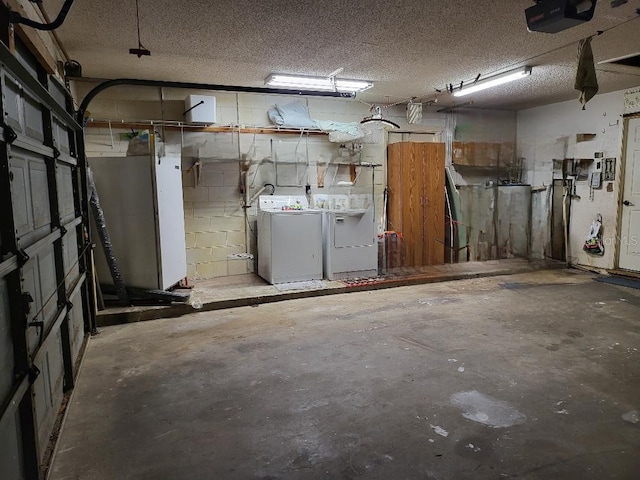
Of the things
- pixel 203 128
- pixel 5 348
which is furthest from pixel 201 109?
pixel 5 348

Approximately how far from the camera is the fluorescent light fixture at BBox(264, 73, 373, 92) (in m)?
4.89

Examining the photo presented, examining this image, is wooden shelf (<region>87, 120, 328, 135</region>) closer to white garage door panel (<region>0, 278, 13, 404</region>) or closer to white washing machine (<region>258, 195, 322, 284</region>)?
white washing machine (<region>258, 195, 322, 284</region>)

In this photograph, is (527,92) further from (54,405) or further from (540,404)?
(54,405)

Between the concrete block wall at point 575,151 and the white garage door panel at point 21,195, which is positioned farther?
the concrete block wall at point 575,151

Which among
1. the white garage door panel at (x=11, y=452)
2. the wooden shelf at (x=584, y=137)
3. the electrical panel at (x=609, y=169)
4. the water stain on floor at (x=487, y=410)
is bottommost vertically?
the water stain on floor at (x=487, y=410)

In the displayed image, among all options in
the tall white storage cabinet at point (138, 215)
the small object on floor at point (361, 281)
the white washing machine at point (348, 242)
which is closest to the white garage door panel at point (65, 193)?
the tall white storage cabinet at point (138, 215)

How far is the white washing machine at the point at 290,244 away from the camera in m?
5.21

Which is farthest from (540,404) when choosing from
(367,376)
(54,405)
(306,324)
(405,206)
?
(405,206)

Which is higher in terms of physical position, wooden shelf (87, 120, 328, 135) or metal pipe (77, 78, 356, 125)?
metal pipe (77, 78, 356, 125)

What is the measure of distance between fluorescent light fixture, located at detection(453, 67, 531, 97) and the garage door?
4.50 meters

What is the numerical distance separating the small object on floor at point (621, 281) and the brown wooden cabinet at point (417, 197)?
2.27 m

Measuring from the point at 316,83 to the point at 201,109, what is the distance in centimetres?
144

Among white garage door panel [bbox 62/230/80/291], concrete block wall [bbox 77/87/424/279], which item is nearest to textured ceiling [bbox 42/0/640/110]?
concrete block wall [bbox 77/87/424/279]

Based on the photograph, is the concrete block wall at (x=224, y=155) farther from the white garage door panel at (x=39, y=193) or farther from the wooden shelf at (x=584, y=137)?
the wooden shelf at (x=584, y=137)
